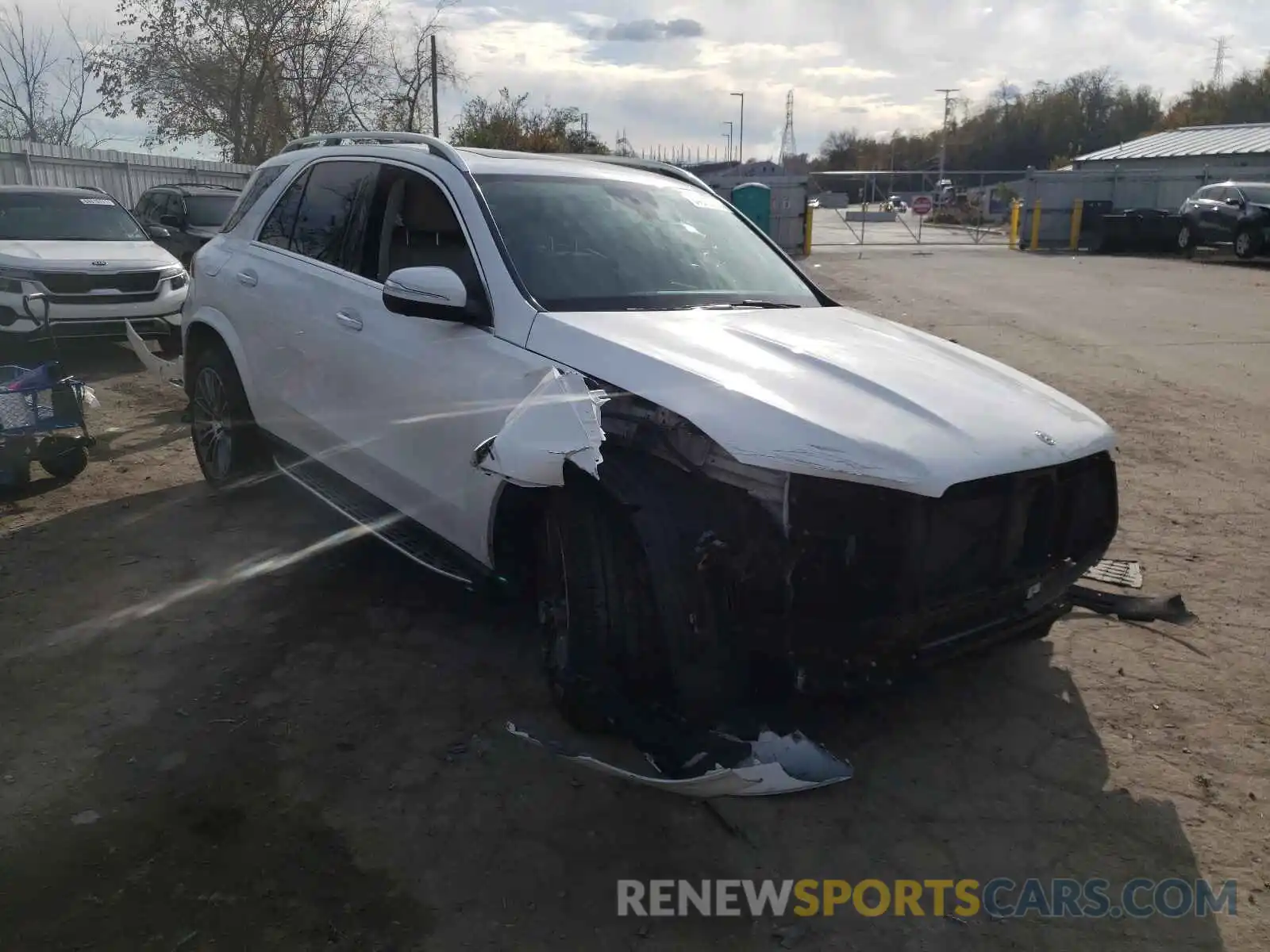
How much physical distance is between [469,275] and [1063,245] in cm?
3146

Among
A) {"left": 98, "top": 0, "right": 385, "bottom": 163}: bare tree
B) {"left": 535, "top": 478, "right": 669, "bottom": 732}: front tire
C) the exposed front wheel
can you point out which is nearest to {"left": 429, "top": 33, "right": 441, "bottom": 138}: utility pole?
{"left": 98, "top": 0, "right": 385, "bottom": 163}: bare tree

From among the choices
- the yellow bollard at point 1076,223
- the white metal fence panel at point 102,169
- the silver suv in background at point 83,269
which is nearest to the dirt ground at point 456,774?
the silver suv in background at point 83,269

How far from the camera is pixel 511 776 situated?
3.18 m

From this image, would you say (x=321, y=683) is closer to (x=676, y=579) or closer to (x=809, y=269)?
(x=676, y=579)

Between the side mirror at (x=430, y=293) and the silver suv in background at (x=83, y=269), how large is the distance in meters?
6.86

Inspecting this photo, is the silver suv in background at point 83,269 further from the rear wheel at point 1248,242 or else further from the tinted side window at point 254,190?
the rear wheel at point 1248,242

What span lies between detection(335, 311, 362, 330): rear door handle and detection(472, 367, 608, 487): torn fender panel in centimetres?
125

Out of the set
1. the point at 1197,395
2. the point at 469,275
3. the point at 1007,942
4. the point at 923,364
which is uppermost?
the point at 469,275

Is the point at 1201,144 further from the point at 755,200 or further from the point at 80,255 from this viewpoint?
the point at 80,255

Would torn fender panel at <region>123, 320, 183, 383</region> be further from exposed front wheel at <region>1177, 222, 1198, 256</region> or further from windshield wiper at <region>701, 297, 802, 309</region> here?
exposed front wheel at <region>1177, 222, 1198, 256</region>

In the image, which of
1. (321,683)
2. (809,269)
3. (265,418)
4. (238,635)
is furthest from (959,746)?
(809,269)

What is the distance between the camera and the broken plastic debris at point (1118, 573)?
4.62 meters

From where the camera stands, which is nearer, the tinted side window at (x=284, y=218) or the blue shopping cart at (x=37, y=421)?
the tinted side window at (x=284, y=218)

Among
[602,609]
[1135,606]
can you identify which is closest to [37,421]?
[602,609]
